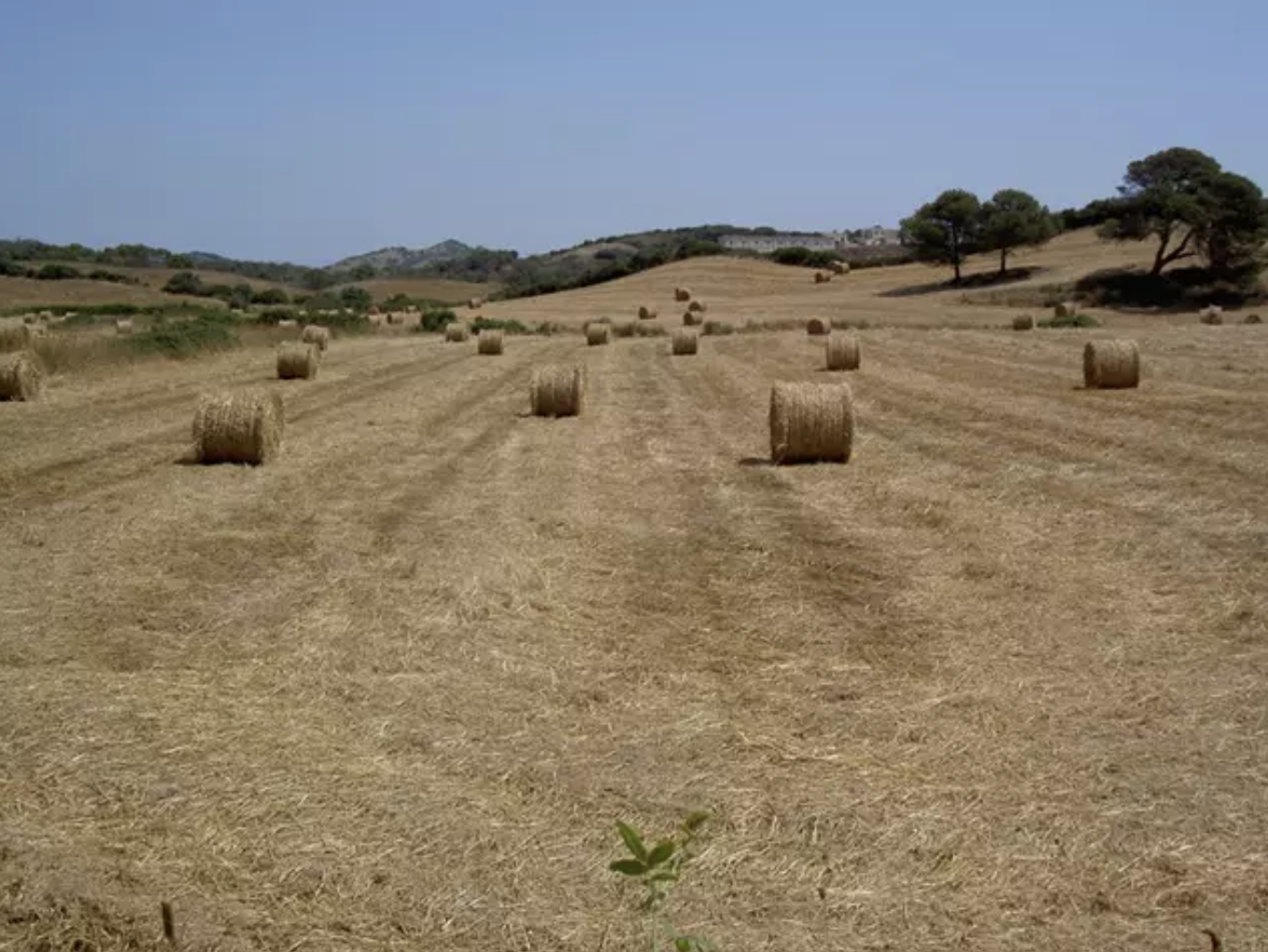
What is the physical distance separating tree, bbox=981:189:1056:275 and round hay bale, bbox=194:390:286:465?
56.7 metres

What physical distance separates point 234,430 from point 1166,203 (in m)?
48.7

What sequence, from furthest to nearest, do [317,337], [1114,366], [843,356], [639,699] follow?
[317,337] < [843,356] < [1114,366] < [639,699]

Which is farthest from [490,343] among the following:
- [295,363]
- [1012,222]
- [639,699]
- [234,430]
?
[1012,222]

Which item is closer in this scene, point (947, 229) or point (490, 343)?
point (490, 343)

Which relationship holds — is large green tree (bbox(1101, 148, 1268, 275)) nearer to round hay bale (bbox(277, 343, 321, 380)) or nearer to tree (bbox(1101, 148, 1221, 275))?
tree (bbox(1101, 148, 1221, 275))

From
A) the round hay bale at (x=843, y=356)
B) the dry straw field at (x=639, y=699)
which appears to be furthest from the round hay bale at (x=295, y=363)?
the dry straw field at (x=639, y=699)

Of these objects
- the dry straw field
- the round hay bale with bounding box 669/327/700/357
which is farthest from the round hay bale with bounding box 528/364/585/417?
the round hay bale with bounding box 669/327/700/357

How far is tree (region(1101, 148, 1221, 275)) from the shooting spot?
54406mm

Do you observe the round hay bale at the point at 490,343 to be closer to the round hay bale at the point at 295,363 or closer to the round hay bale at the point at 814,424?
the round hay bale at the point at 295,363

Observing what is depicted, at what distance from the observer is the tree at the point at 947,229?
A: 67.5m

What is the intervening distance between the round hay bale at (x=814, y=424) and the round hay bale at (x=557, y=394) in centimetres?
589

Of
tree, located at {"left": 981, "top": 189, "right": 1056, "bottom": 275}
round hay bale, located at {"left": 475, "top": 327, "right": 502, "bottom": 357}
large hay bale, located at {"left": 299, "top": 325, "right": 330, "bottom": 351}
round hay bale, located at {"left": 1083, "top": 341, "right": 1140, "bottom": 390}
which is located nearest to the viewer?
round hay bale, located at {"left": 1083, "top": 341, "right": 1140, "bottom": 390}

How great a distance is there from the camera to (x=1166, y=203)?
55125 mm

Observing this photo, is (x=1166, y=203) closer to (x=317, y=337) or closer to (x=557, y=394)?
(x=317, y=337)
